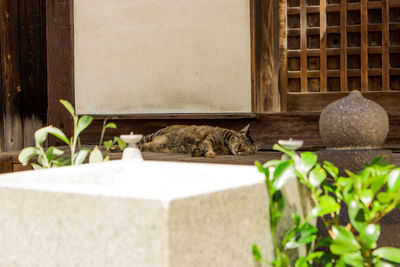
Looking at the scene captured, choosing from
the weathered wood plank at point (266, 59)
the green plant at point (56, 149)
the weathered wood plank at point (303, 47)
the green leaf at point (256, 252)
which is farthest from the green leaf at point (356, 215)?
the weathered wood plank at point (303, 47)

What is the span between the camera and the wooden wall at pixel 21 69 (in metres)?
6.56

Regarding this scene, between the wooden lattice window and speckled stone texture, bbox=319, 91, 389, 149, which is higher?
the wooden lattice window

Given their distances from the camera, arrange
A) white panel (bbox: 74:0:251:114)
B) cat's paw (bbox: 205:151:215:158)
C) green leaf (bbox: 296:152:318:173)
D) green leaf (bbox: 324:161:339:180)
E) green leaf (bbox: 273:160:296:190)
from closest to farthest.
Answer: green leaf (bbox: 273:160:296:190) → green leaf (bbox: 296:152:318:173) → green leaf (bbox: 324:161:339:180) → cat's paw (bbox: 205:151:215:158) → white panel (bbox: 74:0:251:114)

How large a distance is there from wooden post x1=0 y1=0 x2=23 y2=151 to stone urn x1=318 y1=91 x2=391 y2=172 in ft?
16.7

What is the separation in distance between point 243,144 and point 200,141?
480 millimetres

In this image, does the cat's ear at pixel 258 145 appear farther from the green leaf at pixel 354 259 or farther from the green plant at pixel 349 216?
the green leaf at pixel 354 259

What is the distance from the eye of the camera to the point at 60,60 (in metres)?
6.20

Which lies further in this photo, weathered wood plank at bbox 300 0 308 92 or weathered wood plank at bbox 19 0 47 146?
weathered wood plank at bbox 19 0 47 146

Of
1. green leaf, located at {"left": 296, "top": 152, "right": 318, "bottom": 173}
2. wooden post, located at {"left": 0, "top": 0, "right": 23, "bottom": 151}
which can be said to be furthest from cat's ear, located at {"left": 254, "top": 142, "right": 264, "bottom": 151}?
wooden post, located at {"left": 0, "top": 0, "right": 23, "bottom": 151}

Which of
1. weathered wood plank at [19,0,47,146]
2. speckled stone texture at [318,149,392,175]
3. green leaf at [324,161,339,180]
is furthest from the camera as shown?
weathered wood plank at [19,0,47,146]

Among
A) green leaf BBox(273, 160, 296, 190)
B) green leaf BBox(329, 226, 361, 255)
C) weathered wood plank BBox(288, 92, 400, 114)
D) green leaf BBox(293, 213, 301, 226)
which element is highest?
weathered wood plank BBox(288, 92, 400, 114)

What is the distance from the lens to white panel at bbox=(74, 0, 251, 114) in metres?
5.24

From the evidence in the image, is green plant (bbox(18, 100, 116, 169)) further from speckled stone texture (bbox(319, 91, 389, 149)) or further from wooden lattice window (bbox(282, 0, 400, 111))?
wooden lattice window (bbox(282, 0, 400, 111))

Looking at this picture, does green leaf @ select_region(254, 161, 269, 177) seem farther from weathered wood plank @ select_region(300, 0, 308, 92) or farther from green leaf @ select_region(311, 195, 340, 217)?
weathered wood plank @ select_region(300, 0, 308, 92)
